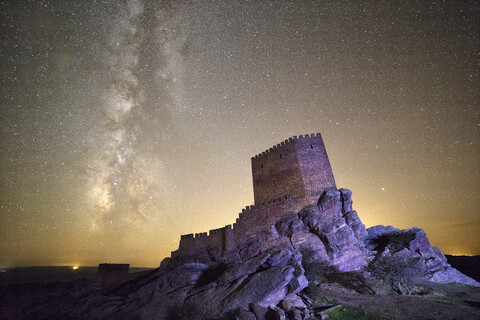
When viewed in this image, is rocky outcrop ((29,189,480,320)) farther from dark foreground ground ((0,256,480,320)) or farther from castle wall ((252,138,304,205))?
castle wall ((252,138,304,205))

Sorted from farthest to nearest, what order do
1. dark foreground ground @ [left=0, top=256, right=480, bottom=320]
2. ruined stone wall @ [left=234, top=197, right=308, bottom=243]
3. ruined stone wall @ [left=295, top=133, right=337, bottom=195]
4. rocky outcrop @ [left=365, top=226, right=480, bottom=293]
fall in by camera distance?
1. ruined stone wall @ [left=295, top=133, right=337, bottom=195]
2. ruined stone wall @ [left=234, top=197, right=308, bottom=243]
3. rocky outcrop @ [left=365, top=226, right=480, bottom=293]
4. dark foreground ground @ [left=0, top=256, right=480, bottom=320]

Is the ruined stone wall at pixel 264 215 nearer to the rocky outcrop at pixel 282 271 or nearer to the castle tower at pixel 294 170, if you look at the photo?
the rocky outcrop at pixel 282 271

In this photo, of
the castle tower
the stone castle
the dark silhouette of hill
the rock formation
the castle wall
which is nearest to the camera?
the rock formation

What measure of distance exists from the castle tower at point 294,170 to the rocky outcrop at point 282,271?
2274 millimetres

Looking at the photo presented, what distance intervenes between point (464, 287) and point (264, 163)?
72.6ft

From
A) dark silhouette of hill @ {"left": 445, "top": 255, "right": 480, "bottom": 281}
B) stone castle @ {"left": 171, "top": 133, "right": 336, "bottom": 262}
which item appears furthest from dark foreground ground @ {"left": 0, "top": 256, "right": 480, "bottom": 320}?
dark silhouette of hill @ {"left": 445, "top": 255, "right": 480, "bottom": 281}

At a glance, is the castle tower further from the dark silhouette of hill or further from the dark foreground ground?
the dark silhouette of hill

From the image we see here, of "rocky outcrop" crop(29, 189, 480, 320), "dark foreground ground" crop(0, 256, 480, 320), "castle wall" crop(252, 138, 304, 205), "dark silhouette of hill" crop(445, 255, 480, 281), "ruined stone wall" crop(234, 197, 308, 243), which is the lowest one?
"dark silhouette of hill" crop(445, 255, 480, 281)

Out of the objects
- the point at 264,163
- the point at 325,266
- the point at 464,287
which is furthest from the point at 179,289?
the point at 464,287

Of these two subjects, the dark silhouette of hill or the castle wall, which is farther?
the dark silhouette of hill

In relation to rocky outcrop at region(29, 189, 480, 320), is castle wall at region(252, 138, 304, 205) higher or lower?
higher

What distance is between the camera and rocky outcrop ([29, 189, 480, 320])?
14.0m

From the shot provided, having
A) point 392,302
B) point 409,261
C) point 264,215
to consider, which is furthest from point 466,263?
point 264,215

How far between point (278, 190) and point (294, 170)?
338cm
